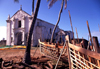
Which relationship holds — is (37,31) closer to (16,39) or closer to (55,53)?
(16,39)

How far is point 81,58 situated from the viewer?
2434 millimetres

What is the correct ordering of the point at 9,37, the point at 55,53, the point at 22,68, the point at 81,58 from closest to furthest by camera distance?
the point at 81,58 → the point at 22,68 → the point at 55,53 → the point at 9,37

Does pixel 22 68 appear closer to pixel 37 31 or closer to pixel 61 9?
pixel 61 9

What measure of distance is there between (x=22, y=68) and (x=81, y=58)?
339 cm

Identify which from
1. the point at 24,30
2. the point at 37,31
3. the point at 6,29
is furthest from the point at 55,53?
the point at 6,29

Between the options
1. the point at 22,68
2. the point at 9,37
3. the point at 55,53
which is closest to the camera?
the point at 22,68

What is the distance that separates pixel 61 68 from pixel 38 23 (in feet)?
49.9

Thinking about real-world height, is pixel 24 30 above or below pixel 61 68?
above

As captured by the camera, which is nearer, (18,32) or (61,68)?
(61,68)

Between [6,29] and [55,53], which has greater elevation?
[6,29]

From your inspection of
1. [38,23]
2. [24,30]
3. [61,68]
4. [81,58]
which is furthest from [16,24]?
[81,58]

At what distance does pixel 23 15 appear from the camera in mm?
17266

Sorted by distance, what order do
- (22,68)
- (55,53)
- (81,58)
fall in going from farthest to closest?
(55,53), (22,68), (81,58)

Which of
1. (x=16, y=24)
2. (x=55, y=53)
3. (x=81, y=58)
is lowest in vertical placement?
(x=55, y=53)
